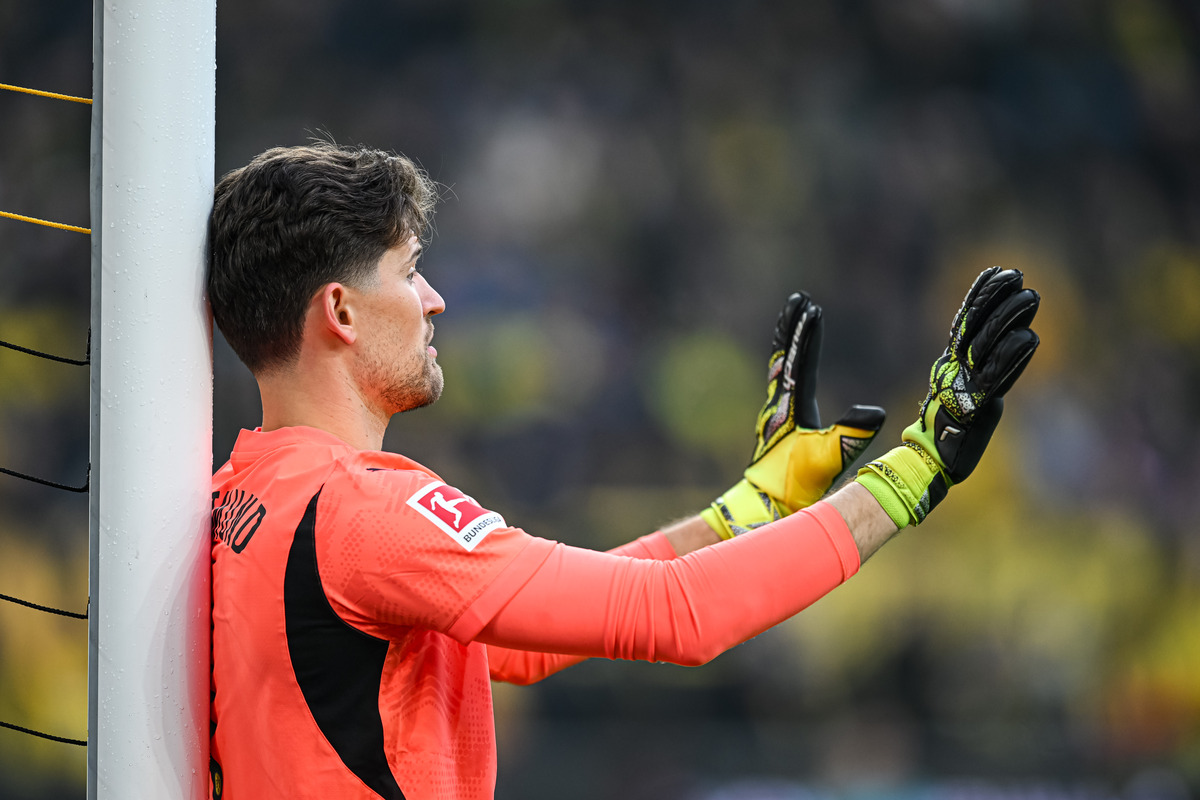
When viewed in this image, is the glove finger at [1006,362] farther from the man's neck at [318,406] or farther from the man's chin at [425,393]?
the man's neck at [318,406]

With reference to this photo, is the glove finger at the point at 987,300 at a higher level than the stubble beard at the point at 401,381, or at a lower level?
higher

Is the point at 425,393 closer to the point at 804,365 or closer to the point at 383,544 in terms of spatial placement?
the point at 383,544

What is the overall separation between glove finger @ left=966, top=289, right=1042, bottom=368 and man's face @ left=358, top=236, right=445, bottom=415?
2.89 ft

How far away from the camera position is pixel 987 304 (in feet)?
5.74

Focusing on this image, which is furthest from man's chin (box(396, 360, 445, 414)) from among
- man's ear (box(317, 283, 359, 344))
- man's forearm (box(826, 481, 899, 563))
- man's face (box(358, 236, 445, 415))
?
man's forearm (box(826, 481, 899, 563))

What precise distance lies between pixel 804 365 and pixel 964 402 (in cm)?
58

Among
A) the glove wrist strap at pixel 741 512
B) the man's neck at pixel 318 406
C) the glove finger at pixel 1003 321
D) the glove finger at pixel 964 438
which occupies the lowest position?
the glove wrist strap at pixel 741 512

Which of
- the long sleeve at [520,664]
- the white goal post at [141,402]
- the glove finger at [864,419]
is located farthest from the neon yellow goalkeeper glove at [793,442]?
the white goal post at [141,402]

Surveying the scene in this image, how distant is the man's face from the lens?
169 centimetres

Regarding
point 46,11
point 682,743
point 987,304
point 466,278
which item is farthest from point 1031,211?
point 46,11

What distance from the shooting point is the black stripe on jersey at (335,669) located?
147 cm

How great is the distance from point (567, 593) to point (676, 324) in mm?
5475

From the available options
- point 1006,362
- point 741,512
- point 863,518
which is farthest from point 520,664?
point 1006,362

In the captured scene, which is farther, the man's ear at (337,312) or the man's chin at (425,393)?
the man's chin at (425,393)
